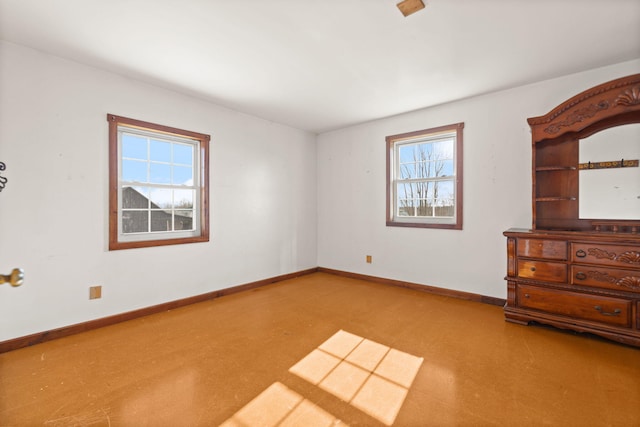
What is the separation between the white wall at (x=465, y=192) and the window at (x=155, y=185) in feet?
7.38

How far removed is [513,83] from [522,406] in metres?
3.09

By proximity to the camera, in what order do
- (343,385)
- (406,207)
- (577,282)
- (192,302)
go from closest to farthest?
(343,385), (577,282), (192,302), (406,207)

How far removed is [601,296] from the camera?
241cm

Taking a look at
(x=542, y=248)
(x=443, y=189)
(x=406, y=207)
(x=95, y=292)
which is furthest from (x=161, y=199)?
(x=542, y=248)

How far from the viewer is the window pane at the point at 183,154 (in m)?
3.47

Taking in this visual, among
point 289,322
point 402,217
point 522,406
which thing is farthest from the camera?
point 402,217

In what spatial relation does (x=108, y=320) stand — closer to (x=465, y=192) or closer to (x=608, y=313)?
(x=465, y=192)

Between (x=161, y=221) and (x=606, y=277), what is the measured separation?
4.41 metres

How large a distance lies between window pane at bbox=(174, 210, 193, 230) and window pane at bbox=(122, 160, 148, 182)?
1.79ft

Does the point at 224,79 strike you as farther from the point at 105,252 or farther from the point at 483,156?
the point at 483,156

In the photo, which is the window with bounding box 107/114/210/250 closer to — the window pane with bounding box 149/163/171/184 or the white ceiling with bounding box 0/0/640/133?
the window pane with bounding box 149/163/171/184

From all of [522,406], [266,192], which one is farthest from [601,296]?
[266,192]

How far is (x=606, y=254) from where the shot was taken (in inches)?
94.4

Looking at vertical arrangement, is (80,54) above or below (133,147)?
above
